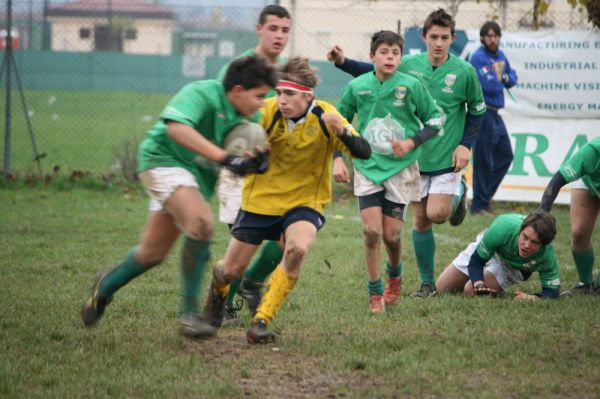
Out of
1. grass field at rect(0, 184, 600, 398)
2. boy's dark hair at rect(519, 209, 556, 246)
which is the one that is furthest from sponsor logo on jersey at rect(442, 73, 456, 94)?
grass field at rect(0, 184, 600, 398)

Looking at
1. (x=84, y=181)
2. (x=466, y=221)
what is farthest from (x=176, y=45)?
(x=466, y=221)

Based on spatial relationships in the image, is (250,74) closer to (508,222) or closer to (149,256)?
(149,256)

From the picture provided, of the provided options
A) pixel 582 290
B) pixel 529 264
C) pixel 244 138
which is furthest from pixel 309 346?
pixel 582 290

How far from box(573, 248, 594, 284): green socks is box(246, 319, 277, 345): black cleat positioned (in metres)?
3.03

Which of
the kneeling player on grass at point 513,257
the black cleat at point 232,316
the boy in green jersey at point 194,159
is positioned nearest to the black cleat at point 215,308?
the black cleat at point 232,316

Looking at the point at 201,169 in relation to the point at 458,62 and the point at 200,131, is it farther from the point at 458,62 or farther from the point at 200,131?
the point at 458,62

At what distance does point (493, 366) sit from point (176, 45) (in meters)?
23.7

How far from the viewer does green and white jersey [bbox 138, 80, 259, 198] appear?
204 inches

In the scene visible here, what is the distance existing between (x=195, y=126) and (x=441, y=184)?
108 inches

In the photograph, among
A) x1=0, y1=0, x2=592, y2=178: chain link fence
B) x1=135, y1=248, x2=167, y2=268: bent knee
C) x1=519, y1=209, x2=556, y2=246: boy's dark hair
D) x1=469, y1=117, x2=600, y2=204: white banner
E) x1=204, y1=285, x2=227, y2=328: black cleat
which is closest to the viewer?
x1=135, y1=248, x2=167, y2=268: bent knee

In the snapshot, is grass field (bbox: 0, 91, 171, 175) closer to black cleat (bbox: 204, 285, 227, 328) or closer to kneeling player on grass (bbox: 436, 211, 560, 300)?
kneeling player on grass (bbox: 436, 211, 560, 300)

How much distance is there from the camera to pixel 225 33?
24.8 meters

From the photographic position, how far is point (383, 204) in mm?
6738

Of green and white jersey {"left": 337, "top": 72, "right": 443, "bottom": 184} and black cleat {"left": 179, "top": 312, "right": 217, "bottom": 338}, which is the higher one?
green and white jersey {"left": 337, "top": 72, "right": 443, "bottom": 184}
